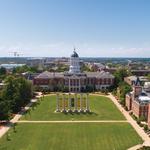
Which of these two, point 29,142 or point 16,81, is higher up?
point 16,81

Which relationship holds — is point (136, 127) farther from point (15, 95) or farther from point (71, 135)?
point (15, 95)

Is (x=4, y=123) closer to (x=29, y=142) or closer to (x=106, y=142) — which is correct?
(x=29, y=142)

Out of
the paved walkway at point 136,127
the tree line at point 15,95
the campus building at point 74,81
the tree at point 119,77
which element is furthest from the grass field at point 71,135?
the tree at point 119,77

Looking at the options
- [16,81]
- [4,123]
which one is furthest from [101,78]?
[4,123]

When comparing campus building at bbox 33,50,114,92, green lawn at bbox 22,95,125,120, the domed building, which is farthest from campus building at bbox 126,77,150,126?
the domed building

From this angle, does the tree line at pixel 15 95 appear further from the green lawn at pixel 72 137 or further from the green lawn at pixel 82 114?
the green lawn at pixel 72 137

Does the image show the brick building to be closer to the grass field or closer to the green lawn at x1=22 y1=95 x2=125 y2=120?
the green lawn at x1=22 y1=95 x2=125 y2=120
